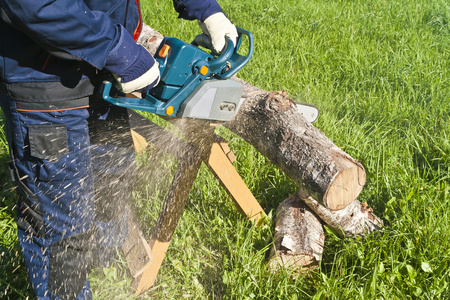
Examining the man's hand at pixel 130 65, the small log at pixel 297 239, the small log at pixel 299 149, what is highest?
the man's hand at pixel 130 65

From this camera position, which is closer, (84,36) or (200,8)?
(84,36)

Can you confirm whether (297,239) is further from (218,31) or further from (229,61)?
(218,31)

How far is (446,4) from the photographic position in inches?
215

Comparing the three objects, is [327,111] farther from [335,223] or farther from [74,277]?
[74,277]

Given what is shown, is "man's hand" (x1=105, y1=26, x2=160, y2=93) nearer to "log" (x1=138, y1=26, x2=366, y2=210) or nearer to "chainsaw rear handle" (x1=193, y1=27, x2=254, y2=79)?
"chainsaw rear handle" (x1=193, y1=27, x2=254, y2=79)

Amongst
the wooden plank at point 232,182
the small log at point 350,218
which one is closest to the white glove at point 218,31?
the wooden plank at point 232,182

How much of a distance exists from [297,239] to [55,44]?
5.51ft

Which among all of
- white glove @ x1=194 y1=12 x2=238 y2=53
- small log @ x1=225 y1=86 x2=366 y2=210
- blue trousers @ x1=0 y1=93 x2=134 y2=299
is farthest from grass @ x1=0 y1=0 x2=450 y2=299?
white glove @ x1=194 y1=12 x2=238 y2=53

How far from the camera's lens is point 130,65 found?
1.77 m

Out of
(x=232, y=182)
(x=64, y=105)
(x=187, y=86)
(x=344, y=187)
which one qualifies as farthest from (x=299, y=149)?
(x=64, y=105)

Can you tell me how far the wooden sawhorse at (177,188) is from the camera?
6.94 feet

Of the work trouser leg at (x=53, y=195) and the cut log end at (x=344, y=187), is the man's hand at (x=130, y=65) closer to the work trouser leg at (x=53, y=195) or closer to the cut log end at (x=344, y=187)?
the work trouser leg at (x=53, y=195)

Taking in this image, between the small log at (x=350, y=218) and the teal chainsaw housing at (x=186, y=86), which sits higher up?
the teal chainsaw housing at (x=186, y=86)

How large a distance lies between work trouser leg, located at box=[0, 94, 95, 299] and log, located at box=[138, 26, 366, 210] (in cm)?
96
